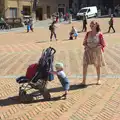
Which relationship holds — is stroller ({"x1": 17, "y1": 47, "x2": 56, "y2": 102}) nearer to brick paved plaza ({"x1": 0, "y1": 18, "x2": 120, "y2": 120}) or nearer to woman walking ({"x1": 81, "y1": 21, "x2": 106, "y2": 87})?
brick paved plaza ({"x1": 0, "y1": 18, "x2": 120, "y2": 120})

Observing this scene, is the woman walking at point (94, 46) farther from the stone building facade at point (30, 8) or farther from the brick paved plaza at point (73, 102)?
the stone building facade at point (30, 8)

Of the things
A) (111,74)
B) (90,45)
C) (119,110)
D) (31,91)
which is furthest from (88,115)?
(111,74)

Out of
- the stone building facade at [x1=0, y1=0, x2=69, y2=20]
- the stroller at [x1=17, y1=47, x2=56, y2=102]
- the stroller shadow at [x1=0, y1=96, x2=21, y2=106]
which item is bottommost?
the stroller shadow at [x1=0, y1=96, x2=21, y2=106]

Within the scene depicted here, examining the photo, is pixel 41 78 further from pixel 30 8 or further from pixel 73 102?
pixel 30 8

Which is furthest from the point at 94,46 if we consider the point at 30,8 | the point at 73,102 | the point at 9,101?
the point at 30,8

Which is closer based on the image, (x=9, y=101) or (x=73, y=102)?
(x=73, y=102)

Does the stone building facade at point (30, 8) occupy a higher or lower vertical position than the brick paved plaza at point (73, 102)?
higher

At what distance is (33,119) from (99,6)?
55.8 metres

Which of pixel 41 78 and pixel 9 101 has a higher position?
pixel 41 78

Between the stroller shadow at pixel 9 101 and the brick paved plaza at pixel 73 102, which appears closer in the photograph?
the brick paved plaza at pixel 73 102

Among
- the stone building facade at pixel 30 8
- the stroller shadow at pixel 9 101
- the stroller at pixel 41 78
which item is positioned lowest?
the stroller shadow at pixel 9 101

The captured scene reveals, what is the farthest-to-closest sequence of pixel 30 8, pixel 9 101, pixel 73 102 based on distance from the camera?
1. pixel 30 8
2. pixel 9 101
3. pixel 73 102

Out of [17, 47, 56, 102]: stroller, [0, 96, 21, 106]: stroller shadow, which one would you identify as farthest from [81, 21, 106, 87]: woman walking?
[0, 96, 21, 106]: stroller shadow

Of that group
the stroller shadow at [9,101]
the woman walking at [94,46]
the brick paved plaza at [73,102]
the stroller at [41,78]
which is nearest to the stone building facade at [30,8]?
the brick paved plaza at [73,102]
